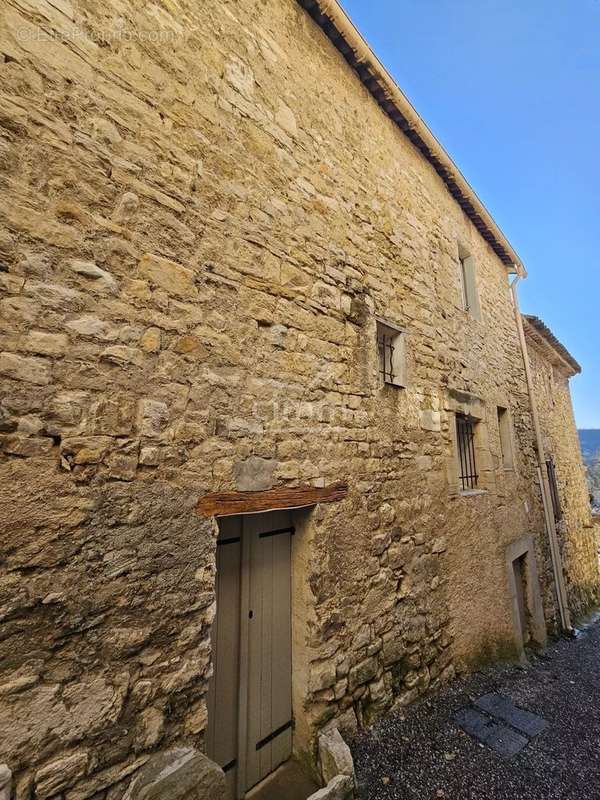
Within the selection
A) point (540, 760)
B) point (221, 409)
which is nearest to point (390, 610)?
point (540, 760)

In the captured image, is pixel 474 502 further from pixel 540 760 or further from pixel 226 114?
pixel 226 114

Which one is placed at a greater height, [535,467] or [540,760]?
[535,467]

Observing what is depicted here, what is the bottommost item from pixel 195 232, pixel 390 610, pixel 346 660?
pixel 346 660

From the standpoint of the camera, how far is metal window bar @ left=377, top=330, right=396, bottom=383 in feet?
11.8

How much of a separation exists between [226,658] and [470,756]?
203 centimetres

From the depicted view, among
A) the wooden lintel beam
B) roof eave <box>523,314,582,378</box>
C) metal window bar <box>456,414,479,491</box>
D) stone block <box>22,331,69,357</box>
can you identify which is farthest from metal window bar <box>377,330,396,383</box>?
roof eave <box>523,314,582,378</box>

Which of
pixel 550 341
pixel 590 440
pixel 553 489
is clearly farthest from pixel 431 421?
pixel 590 440

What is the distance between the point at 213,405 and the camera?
6.97 ft

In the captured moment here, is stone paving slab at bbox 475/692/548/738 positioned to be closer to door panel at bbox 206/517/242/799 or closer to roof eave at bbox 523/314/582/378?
door panel at bbox 206/517/242/799

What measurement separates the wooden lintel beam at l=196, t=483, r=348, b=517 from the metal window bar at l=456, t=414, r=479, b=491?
102 inches

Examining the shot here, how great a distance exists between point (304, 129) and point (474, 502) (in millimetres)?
4330

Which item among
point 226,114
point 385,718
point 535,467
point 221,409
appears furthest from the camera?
point 535,467

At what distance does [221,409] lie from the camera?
216 centimetres

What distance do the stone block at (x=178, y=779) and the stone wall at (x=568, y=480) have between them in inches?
317
